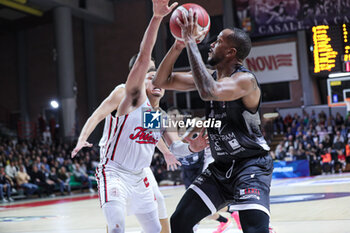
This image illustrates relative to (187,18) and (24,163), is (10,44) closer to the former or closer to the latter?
(24,163)

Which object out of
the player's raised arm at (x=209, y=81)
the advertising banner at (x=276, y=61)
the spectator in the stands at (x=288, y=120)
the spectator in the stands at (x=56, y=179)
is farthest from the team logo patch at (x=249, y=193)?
the advertising banner at (x=276, y=61)

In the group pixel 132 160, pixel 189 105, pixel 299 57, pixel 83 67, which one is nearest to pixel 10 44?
pixel 83 67

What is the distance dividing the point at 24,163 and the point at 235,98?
16212 millimetres

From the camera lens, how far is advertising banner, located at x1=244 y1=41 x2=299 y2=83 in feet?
83.9

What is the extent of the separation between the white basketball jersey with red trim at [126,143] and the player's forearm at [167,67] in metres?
0.62

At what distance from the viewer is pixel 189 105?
27344mm

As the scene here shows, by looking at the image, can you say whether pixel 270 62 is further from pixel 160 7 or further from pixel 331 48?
pixel 160 7

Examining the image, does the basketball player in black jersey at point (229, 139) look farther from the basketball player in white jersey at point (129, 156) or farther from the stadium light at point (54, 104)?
the stadium light at point (54, 104)

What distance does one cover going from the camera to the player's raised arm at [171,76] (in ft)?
11.8

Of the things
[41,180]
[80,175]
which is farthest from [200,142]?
[80,175]

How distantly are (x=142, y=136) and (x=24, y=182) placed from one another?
44.7 feet

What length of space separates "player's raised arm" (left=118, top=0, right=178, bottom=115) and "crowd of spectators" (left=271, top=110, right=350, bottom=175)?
15.9m

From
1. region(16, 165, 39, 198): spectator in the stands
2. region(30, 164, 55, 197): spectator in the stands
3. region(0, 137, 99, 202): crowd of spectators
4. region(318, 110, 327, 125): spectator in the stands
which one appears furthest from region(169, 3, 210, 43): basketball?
region(318, 110, 327, 125): spectator in the stands

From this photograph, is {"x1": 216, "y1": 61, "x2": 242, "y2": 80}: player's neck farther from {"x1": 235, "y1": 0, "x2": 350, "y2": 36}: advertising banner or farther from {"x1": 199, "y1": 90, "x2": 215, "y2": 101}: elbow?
{"x1": 235, "y1": 0, "x2": 350, "y2": 36}: advertising banner
